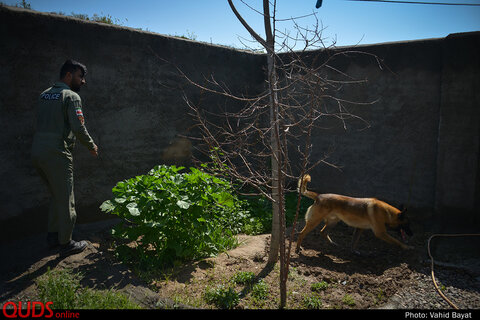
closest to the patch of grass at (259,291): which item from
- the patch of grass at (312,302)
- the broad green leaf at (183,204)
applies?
the patch of grass at (312,302)

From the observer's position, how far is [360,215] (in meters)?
5.20

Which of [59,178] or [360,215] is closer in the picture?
[59,178]

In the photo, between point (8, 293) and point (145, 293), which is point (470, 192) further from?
point (8, 293)

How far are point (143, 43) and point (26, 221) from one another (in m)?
3.47

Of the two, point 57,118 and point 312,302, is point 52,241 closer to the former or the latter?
point 57,118

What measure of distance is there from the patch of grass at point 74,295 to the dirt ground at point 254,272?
12 centimetres

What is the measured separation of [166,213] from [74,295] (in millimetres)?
1289

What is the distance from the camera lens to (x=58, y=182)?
13.8 ft

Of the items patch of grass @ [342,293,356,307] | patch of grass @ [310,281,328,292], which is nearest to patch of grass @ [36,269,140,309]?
patch of grass @ [310,281,328,292]

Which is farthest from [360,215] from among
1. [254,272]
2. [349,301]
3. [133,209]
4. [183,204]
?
[133,209]

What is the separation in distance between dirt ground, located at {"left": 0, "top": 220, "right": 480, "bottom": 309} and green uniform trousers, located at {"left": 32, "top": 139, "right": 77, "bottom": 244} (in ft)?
1.39

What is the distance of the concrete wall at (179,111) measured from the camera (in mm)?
4805

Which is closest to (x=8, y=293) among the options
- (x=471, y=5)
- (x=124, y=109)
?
(x=124, y=109)
